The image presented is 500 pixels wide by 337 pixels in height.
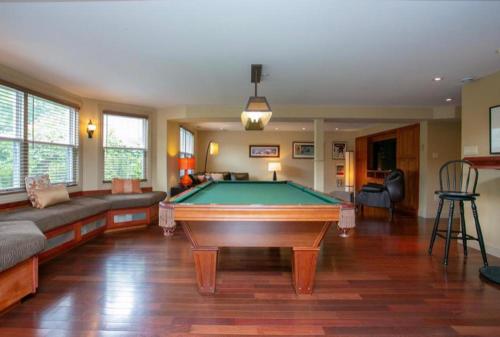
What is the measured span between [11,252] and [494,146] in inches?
200

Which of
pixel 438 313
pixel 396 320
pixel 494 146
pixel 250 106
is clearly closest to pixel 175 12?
pixel 250 106

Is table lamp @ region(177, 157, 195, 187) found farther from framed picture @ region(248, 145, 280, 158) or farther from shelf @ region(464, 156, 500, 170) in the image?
shelf @ region(464, 156, 500, 170)

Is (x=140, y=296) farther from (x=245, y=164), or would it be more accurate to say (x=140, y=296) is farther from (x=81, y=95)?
(x=245, y=164)

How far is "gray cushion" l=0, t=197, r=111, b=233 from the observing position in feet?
9.70

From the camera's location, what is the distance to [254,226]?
7.46 ft

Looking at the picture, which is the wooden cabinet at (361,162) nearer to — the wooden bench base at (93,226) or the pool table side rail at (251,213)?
the wooden bench base at (93,226)

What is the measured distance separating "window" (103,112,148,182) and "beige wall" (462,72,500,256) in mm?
5470

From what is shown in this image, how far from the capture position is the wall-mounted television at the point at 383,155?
289 inches

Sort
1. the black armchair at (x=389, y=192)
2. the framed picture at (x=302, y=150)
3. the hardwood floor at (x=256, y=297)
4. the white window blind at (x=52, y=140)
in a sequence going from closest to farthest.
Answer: the hardwood floor at (x=256, y=297)
the white window blind at (x=52, y=140)
the black armchair at (x=389, y=192)
the framed picture at (x=302, y=150)

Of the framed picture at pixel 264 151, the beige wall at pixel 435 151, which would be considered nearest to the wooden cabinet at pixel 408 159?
the beige wall at pixel 435 151

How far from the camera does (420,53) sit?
2.89 meters

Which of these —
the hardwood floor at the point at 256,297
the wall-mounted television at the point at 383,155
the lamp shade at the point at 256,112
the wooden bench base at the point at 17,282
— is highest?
the lamp shade at the point at 256,112

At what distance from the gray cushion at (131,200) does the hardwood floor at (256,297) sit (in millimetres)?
1017

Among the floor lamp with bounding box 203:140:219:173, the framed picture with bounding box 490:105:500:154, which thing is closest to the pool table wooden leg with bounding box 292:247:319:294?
the framed picture with bounding box 490:105:500:154
